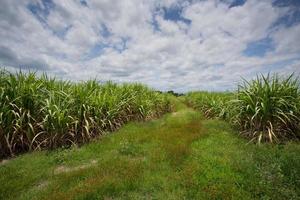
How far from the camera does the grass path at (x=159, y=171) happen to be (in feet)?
14.3

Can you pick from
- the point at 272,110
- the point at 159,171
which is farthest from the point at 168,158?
the point at 272,110

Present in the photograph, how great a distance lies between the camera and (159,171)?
5387mm

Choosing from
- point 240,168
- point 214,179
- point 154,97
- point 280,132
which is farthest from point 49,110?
point 154,97

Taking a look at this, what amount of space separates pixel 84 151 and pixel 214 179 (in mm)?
3696

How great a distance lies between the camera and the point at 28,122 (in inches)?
270

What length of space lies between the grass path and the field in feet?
0.06

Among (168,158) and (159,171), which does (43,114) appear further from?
(159,171)

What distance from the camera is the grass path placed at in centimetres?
437

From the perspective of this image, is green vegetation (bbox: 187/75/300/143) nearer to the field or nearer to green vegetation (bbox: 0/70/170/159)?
the field

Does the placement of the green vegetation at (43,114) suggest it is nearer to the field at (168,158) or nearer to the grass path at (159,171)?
the field at (168,158)

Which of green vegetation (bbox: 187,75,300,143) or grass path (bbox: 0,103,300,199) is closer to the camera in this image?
grass path (bbox: 0,103,300,199)

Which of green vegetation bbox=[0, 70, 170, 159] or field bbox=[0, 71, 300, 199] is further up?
green vegetation bbox=[0, 70, 170, 159]

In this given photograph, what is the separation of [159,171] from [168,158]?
0.85m

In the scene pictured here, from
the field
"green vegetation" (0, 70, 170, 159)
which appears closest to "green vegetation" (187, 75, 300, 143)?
the field
